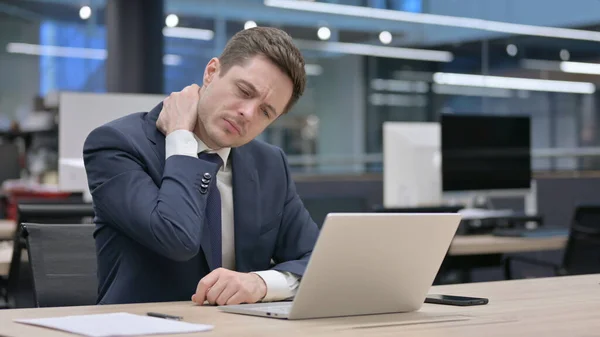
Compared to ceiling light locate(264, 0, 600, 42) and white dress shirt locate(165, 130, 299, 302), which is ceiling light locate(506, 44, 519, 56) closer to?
ceiling light locate(264, 0, 600, 42)

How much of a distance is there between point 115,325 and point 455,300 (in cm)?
72

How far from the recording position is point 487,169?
519cm

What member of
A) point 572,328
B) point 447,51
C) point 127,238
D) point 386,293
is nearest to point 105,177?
point 127,238

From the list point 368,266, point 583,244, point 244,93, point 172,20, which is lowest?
point 583,244

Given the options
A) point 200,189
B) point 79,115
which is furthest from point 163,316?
point 79,115

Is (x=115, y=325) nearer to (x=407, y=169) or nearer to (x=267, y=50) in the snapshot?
(x=267, y=50)

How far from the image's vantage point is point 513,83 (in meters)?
8.52

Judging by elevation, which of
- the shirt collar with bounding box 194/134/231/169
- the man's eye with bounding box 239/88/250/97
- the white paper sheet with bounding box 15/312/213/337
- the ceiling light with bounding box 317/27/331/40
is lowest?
the white paper sheet with bounding box 15/312/213/337

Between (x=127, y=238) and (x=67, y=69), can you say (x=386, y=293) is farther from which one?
(x=67, y=69)

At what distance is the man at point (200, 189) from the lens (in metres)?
1.87

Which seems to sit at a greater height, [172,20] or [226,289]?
[172,20]

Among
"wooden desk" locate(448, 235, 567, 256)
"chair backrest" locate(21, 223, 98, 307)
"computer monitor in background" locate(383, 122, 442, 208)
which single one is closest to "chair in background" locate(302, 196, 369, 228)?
"computer monitor in background" locate(383, 122, 442, 208)

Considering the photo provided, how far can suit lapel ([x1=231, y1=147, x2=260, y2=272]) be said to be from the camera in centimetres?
205

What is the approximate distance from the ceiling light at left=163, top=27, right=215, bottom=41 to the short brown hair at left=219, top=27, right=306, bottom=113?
6942 millimetres
